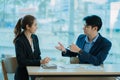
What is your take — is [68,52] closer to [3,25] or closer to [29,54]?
[29,54]

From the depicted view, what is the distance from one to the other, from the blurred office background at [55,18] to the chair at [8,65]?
42.9 inches

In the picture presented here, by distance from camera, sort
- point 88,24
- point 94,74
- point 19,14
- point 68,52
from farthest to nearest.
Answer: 1. point 19,14
2. point 68,52
3. point 88,24
4. point 94,74

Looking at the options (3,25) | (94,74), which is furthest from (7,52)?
(94,74)

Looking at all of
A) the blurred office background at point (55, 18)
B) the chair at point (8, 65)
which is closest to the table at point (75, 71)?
the chair at point (8, 65)

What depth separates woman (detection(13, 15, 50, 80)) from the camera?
9.14ft

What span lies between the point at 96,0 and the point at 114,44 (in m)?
0.79

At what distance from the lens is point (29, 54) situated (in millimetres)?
2906

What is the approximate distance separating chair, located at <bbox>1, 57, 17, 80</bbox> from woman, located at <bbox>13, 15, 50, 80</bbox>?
0.27 feet

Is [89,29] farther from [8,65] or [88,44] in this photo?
[8,65]

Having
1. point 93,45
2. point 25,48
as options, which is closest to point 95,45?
point 93,45

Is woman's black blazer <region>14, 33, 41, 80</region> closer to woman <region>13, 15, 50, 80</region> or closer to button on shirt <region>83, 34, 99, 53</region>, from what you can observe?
woman <region>13, 15, 50, 80</region>

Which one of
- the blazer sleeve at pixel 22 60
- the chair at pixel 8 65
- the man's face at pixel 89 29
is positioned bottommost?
the chair at pixel 8 65

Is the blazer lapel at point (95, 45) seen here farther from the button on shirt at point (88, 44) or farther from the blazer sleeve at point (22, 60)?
the blazer sleeve at point (22, 60)

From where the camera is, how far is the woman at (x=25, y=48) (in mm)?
2785
